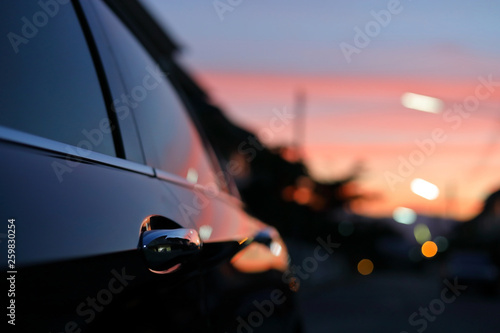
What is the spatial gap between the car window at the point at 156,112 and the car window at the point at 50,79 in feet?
0.92

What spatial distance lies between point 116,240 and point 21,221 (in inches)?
14.6

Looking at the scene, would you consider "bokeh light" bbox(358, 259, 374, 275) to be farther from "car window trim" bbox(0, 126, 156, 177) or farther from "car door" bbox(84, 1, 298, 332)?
"car window trim" bbox(0, 126, 156, 177)

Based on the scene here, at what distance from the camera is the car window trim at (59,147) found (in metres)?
1.24

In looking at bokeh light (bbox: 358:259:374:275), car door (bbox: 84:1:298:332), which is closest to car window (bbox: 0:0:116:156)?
car door (bbox: 84:1:298:332)

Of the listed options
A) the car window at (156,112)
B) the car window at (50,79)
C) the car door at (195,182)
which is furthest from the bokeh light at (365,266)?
the car window at (50,79)

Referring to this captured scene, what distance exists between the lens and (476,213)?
10075 centimetres

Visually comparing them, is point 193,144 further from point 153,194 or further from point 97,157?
point 97,157

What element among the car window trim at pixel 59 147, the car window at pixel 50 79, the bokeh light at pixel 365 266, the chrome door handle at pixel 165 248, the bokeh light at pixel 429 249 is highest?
the bokeh light at pixel 429 249

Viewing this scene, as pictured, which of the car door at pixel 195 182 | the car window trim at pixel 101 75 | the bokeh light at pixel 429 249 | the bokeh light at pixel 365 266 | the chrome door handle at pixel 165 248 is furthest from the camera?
the bokeh light at pixel 429 249

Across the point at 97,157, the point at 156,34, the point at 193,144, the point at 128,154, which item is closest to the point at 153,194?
the point at 128,154

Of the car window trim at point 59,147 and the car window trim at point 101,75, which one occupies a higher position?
the car window trim at point 101,75

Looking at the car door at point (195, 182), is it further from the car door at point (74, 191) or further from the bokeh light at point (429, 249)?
the bokeh light at point (429, 249)

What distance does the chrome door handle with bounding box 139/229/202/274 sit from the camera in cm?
165

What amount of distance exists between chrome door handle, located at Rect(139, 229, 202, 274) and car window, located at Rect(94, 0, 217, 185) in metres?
0.50
